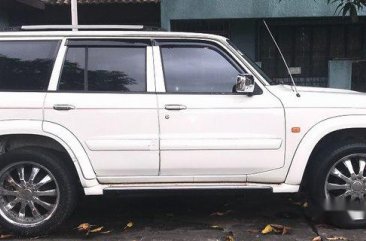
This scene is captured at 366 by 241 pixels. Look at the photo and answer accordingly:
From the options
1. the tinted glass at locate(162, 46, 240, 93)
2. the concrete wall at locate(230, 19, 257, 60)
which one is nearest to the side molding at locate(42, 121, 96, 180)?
the tinted glass at locate(162, 46, 240, 93)

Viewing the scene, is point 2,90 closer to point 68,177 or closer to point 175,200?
point 68,177

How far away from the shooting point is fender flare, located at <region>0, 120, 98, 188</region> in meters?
4.71

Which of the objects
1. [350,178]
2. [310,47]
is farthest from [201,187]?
[310,47]

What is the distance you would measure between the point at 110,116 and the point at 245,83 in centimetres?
127

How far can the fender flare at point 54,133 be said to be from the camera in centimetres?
471

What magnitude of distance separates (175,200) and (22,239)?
1877mm

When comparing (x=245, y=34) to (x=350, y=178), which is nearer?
(x=350, y=178)

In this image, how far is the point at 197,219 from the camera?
5.44 meters

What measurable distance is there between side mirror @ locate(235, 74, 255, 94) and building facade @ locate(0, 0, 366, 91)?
673cm

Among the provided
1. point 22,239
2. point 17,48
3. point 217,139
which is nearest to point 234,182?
point 217,139

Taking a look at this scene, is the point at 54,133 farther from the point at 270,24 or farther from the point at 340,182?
the point at 270,24

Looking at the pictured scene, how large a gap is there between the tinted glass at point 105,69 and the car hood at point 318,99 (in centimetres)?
127

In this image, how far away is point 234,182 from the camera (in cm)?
→ 487

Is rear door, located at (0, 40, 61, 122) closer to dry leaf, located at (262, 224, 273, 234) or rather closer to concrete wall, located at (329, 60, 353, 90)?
dry leaf, located at (262, 224, 273, 234)
